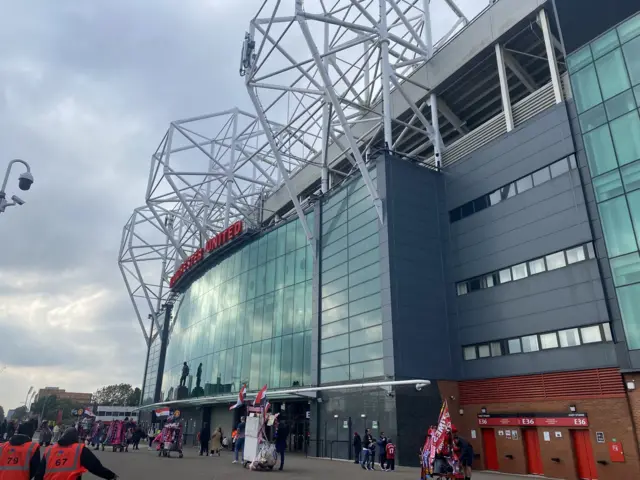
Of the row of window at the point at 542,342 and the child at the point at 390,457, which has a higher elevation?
the row of window at the point at 542,342

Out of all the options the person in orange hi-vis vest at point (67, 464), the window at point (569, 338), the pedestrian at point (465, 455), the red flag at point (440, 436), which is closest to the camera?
the person in orange hi-vis vest at point (67, 464)

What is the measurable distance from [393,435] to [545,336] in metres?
8.21

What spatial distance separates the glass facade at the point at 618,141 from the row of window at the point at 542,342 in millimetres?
1623

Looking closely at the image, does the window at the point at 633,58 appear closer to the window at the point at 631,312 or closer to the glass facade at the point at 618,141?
the glass facade at the point at 618,141

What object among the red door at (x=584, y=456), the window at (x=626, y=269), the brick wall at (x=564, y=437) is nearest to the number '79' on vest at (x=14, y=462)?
the brick wall at (x=564, y=437)

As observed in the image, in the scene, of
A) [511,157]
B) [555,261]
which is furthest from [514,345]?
[511,157]

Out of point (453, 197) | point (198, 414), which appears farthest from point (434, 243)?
point (198, 414)

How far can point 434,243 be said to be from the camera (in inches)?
1086

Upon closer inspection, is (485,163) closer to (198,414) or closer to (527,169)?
(527,169)

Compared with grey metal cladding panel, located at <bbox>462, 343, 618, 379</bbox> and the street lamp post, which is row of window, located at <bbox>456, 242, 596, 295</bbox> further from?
the street lamp post

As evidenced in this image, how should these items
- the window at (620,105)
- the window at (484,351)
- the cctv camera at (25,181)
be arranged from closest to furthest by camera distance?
the cctv camera at (25,181), the window at (620,105), the window at (484,351)

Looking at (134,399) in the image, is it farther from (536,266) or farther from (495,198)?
(536,266)

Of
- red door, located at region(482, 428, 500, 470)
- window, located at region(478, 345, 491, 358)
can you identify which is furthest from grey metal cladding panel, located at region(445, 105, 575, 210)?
red door, located at region(482, 428, 500, 470)

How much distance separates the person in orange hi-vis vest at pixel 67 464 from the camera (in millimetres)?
6229
